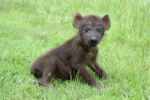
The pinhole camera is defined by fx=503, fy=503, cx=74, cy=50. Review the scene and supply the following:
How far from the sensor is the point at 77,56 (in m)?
7.85

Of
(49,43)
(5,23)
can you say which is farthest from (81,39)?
(5,23)

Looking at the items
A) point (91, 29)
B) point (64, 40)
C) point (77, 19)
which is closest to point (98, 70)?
point (91, 29)

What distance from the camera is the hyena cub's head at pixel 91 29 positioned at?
775cm

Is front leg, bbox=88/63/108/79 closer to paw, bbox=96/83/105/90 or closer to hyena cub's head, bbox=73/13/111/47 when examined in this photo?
paw, bbox=96/83/105/90

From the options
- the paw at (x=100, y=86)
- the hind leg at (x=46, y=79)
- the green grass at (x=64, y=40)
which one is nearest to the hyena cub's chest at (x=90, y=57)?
the green grass at (x=64, y=40)

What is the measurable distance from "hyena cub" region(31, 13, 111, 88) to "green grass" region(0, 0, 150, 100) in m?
0.14

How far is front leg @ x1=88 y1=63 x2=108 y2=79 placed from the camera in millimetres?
8062

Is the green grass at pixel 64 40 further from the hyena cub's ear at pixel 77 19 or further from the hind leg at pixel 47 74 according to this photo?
the hyena cub's ear at pixel 77 19

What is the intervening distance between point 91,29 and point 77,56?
0.47m

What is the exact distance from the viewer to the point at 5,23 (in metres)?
11.8

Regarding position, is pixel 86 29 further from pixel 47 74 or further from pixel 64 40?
pixel 64 40

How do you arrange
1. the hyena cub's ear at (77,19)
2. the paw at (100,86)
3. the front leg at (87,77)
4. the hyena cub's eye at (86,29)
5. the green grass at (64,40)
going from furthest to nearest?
the hyena cub's ear at (77,19) → the hyena cub's eye at (86,29) → the front leg at (87,77) → the paw at (100,86) → the green grass at (64,40)

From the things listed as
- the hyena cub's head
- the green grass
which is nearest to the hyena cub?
the hyena cub's head

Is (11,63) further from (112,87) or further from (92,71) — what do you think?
(112,87)
